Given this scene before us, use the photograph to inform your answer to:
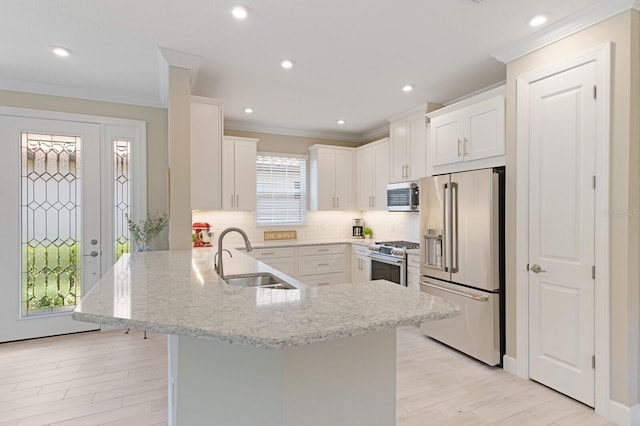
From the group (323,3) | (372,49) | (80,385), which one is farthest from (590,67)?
(80,385)

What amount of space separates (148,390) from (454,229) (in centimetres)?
→ 292

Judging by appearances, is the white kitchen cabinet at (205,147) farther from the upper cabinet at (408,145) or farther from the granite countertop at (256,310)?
the upper cabinet at (408,145)

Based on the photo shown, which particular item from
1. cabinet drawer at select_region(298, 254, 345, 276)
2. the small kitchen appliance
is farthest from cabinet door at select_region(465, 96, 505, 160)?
the small kitchen appliance

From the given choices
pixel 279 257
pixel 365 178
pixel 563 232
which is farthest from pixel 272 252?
pixel 563 232

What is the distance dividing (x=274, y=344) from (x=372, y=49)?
2.56m

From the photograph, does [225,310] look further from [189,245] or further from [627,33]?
[627,33]

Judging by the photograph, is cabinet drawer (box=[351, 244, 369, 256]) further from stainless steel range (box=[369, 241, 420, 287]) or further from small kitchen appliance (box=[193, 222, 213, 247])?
small kitchen appliance (box=[193, 222, 213, 247])

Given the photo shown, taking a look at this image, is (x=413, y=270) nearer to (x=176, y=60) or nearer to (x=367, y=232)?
(x=367, y=232)

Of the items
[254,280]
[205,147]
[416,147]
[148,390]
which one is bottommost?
[148,390]

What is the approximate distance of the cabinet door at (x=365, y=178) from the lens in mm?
5173

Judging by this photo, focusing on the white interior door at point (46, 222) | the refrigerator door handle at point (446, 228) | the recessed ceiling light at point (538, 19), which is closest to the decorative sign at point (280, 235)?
the white interior door at point (46, 222)

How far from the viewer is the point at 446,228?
10.7ft

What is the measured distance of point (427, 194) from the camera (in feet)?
11.5

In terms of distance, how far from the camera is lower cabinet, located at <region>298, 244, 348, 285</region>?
4918 mm
